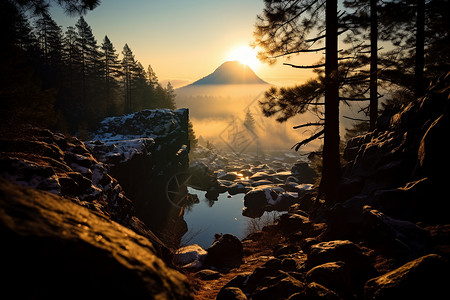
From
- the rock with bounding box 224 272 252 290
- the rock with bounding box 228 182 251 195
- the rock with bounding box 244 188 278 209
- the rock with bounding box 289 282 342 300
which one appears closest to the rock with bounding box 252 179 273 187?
the rock with bounding box 228 182 251 195

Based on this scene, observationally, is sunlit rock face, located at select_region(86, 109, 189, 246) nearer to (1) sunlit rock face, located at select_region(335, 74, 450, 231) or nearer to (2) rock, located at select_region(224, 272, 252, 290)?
(2) rock, located at select_region(224, 272, 252, 290)

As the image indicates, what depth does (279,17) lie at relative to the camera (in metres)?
8.34

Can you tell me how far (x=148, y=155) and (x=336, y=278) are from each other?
2741 centimetres

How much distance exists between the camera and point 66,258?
1.49 metres

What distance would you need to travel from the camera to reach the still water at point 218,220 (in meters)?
24.4

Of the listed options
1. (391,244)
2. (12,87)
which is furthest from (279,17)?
(12,87)

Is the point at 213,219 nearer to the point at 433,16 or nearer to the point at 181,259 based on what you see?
the point at 181,259

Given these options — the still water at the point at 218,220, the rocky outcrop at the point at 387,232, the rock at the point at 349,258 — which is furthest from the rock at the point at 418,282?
the still water at the point at 218,220

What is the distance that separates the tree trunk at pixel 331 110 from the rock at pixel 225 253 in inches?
187

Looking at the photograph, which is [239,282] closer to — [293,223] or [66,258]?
[293,223]

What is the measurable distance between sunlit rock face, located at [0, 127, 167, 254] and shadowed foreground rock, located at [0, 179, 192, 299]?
1739 millimetres

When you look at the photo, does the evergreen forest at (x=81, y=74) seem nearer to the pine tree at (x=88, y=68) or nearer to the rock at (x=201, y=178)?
the pine tree at (x=88, y=68)

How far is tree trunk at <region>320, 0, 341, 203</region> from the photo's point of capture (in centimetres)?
796

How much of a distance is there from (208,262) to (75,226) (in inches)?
410
